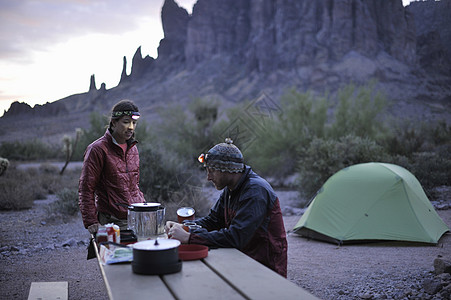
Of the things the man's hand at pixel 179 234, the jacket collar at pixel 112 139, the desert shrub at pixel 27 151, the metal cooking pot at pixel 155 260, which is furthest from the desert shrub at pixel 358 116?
the desert shrub at pixel 27 151

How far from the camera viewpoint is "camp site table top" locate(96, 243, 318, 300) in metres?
1.94

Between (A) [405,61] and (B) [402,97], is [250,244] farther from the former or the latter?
(A) [405,61]

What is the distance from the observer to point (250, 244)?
301 centimetres

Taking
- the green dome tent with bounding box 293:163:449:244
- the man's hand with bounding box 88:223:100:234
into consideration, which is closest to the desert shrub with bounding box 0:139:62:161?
the green dome tent with bounding box 293:163:449:244

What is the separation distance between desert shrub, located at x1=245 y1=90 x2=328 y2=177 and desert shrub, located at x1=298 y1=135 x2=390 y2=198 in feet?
11.2

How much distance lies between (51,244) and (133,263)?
216 inches

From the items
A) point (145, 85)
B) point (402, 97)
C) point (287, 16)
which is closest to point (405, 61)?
point (402, 97)

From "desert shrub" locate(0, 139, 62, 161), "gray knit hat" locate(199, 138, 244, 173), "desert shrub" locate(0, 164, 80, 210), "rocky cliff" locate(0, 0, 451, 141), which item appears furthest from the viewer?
"rocky cliff" locate(0, 0, 451, 141)

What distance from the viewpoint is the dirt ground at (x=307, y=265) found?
485 centimetres

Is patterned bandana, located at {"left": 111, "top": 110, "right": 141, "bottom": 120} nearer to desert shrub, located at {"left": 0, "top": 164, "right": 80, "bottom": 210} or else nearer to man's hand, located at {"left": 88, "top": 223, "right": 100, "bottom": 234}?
man's hand, located at {"left": 88, "top": 223, "right": 100, "bottom": 234}

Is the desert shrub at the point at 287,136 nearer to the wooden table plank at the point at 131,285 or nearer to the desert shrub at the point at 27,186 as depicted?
the desert shrub at the point at 27,186

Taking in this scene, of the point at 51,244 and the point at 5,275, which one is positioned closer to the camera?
the point at 5,275

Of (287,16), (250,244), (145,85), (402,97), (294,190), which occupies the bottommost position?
(294,190)

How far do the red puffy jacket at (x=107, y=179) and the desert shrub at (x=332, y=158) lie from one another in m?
7.74
